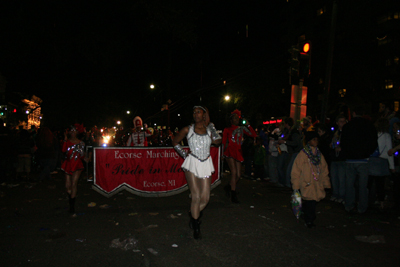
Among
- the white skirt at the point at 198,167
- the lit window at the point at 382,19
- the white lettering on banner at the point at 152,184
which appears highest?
the lit window at the point at 382,19

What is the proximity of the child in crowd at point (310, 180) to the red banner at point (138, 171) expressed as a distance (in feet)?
11.0

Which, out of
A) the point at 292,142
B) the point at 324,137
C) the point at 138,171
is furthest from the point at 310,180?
the point at 138,171

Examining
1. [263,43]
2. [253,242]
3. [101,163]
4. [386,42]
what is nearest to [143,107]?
[263,43]

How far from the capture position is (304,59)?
32.3ft

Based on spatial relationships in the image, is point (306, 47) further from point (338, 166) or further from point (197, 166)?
point (197, 166)

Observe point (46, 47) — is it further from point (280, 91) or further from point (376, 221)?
point (280, 91)

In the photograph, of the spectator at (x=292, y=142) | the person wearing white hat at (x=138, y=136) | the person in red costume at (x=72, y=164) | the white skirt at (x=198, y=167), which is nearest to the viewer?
the white skirt at (x=198, y=167)

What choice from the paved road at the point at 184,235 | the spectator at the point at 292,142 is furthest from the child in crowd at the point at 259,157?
the paved road at the point at 184,235

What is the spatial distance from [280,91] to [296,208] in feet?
73.9

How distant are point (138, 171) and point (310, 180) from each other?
4.16 meters

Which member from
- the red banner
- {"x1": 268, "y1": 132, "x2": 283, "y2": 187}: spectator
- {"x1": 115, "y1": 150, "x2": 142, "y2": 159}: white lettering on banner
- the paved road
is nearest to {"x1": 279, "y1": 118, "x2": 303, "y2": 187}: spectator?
{"x1": 268, "y1": 132, "x2": 283, "y2": 187}: spectator

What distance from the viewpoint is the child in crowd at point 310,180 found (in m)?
4.93

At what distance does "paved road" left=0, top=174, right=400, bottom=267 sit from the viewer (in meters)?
3.71

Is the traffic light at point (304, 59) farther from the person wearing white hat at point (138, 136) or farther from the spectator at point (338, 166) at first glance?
the person wearing white hat at point (138, 136)
